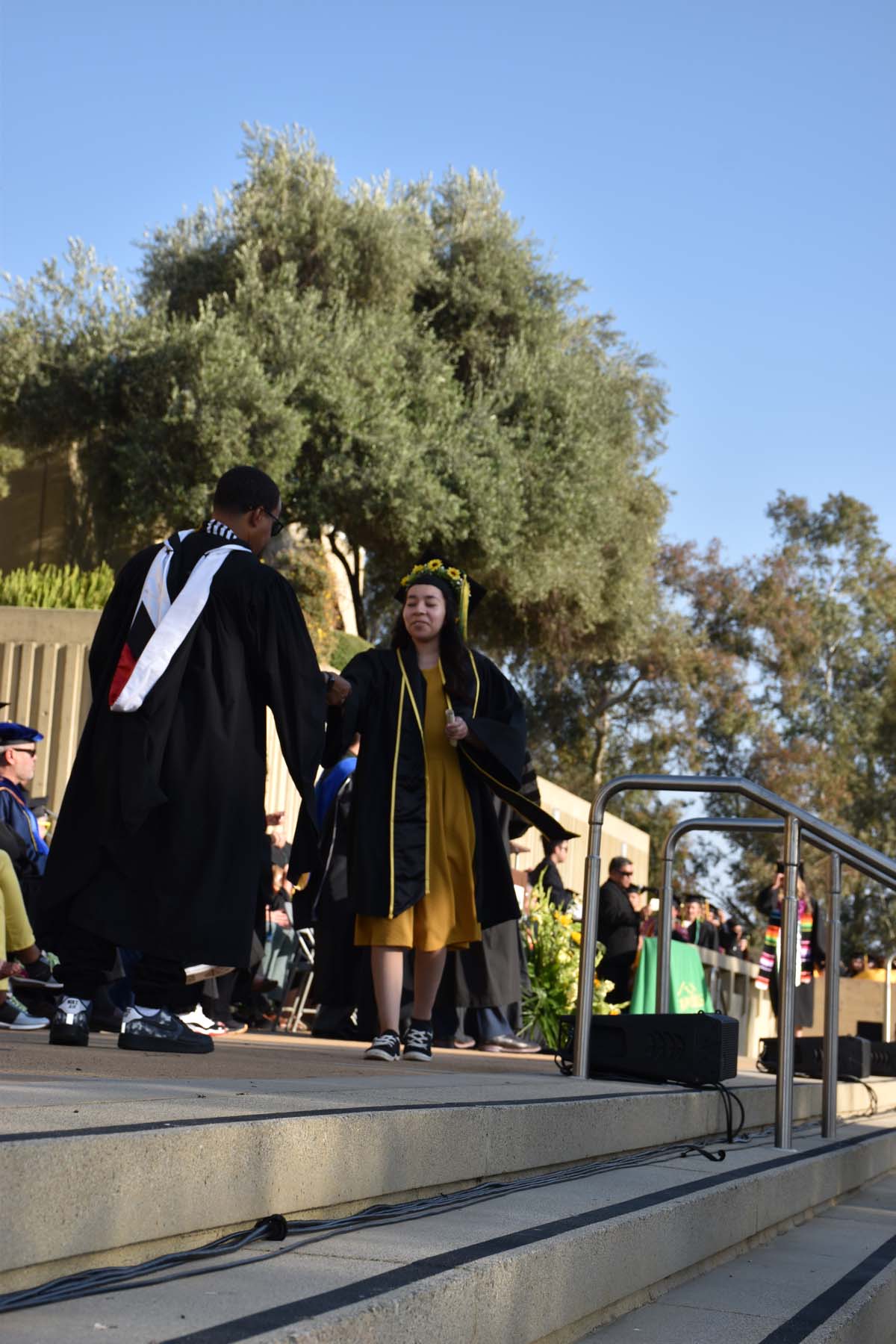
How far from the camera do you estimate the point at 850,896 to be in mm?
42594

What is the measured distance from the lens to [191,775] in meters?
4.54

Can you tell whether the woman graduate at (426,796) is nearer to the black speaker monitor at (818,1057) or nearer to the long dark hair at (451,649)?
the long dark hair at (451,649)

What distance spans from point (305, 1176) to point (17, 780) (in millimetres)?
5278

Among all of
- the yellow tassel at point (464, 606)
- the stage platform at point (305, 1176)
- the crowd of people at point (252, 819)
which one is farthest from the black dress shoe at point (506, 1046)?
the stage platform at point (305, 1176)

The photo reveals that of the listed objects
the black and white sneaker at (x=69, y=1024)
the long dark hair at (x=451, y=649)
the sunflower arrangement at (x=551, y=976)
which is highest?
the long dark hair at (x=451, y=649)

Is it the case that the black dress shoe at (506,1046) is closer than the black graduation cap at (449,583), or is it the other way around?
the black graduation cap at (449,583)

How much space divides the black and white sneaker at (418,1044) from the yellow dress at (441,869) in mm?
305

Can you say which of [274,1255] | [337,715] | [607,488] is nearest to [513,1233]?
[274,1255]

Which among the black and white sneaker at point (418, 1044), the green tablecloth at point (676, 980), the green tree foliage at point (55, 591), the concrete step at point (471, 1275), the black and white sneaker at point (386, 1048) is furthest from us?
the green tree foliage at point (55, 591)

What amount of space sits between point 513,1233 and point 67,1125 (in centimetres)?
90

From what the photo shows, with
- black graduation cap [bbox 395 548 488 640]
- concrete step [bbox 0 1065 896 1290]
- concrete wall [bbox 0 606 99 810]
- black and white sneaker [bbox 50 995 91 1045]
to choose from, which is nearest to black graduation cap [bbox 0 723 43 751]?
black graduation cap [bbox 395 548 488 640]

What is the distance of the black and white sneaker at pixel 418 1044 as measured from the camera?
18.8 ft

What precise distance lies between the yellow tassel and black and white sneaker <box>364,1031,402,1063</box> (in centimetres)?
163

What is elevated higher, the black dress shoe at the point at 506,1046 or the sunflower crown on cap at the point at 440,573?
the sunflower crown on cap at the point at 440,573
